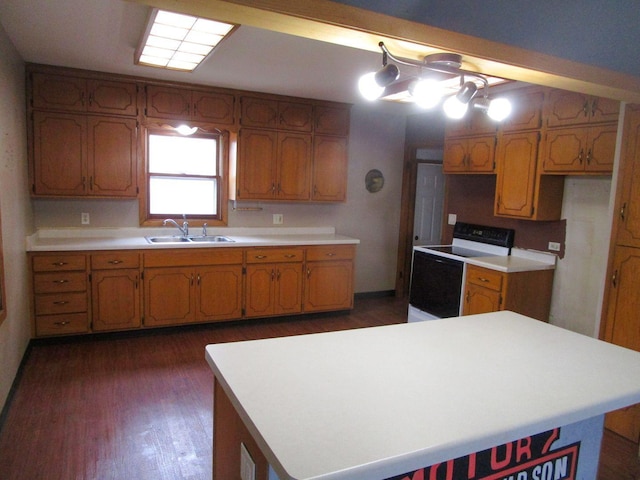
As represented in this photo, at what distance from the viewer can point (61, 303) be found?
148 inches

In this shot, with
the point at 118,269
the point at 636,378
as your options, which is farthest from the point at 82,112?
the point at 636,378

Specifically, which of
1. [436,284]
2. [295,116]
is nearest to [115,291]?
[295,116]

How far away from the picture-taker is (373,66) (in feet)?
11.1

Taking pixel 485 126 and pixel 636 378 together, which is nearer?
pixel 636 378

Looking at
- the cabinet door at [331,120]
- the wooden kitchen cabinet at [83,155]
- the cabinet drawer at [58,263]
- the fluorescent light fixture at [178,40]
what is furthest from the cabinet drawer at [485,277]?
the cabinet drawer at [58,263]

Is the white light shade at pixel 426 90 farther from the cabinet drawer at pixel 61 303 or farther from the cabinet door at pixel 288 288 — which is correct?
the cabinet drawer at pixel 61 303

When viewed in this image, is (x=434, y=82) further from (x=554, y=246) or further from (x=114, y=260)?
(x=114, y=260)

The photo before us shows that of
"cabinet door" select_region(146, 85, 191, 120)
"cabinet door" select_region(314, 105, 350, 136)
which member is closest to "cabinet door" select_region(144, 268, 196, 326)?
"cabinet door" select_region(146, 85, 191, 120)

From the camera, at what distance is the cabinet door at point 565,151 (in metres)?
3.35

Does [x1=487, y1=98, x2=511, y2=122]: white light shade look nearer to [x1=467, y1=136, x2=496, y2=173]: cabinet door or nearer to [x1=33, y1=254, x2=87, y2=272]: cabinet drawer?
[x1=467, y1=136, x2=496, y2=173]: cabinet door

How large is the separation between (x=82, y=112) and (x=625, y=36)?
3.99m

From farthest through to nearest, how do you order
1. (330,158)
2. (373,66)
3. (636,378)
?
(330,158) < (373,66) < (636,378)

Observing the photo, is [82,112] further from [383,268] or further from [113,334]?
[383,268]

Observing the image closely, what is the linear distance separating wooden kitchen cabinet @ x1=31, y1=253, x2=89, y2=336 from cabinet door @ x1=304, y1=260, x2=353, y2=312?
2.12 meters
